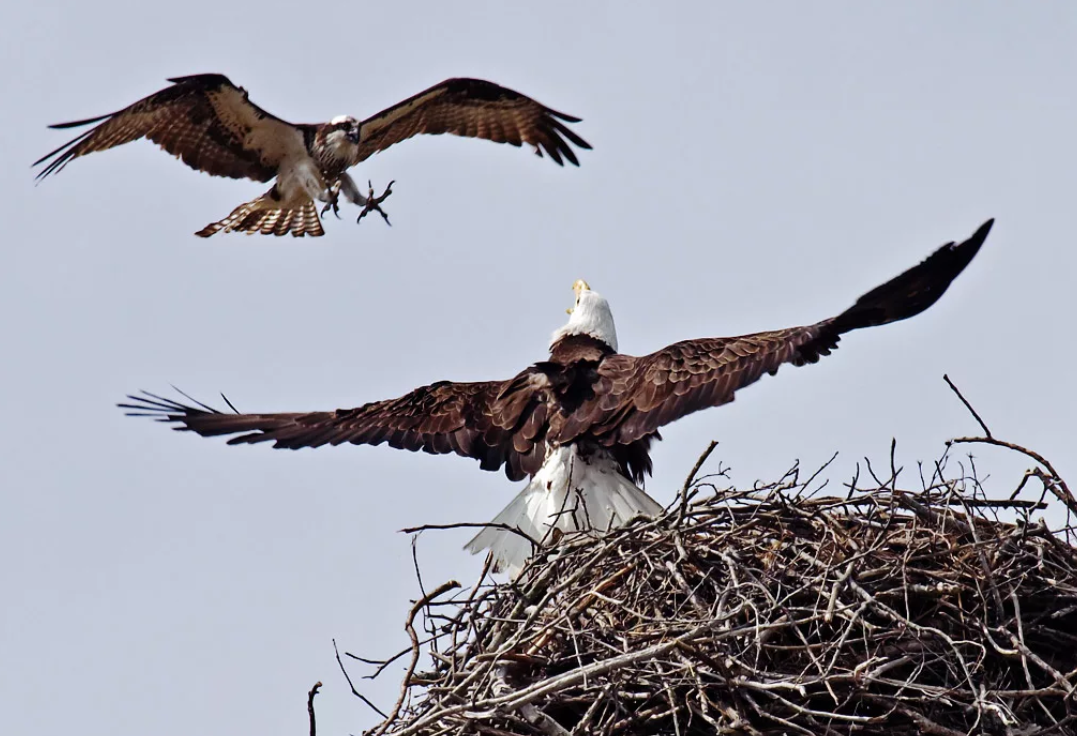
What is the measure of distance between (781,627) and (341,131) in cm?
538

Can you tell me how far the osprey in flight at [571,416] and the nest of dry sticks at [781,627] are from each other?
706mm

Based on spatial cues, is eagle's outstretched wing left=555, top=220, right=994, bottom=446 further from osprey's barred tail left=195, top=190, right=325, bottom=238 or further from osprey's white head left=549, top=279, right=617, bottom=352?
osprey's barred tail left=195, top=190, right=325, bottom=238

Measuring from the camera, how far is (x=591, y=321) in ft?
26.7

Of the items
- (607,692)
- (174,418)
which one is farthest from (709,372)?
(174,418)

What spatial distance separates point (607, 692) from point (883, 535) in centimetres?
113

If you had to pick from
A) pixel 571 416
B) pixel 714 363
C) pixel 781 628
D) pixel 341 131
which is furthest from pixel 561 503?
pixel 341 131

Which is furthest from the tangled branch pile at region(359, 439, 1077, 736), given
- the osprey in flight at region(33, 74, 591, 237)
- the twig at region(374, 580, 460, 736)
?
the osprey in flight at region(33, 74, 591, 237)

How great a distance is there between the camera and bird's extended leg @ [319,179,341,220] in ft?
32.9

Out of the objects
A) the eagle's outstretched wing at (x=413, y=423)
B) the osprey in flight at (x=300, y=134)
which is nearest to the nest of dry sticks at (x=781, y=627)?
the eagle's outstretched wing at (x=413, y=423)

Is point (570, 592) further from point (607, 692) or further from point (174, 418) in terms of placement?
point (174, 418)

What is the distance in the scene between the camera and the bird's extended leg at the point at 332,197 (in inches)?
395

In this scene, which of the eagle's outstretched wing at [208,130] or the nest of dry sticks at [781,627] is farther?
the eagle's outstretched wing at [208,130]

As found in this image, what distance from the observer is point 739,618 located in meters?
5.68

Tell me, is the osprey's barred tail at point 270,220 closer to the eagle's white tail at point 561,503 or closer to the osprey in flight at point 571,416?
the osprey in flight at point 571,416
